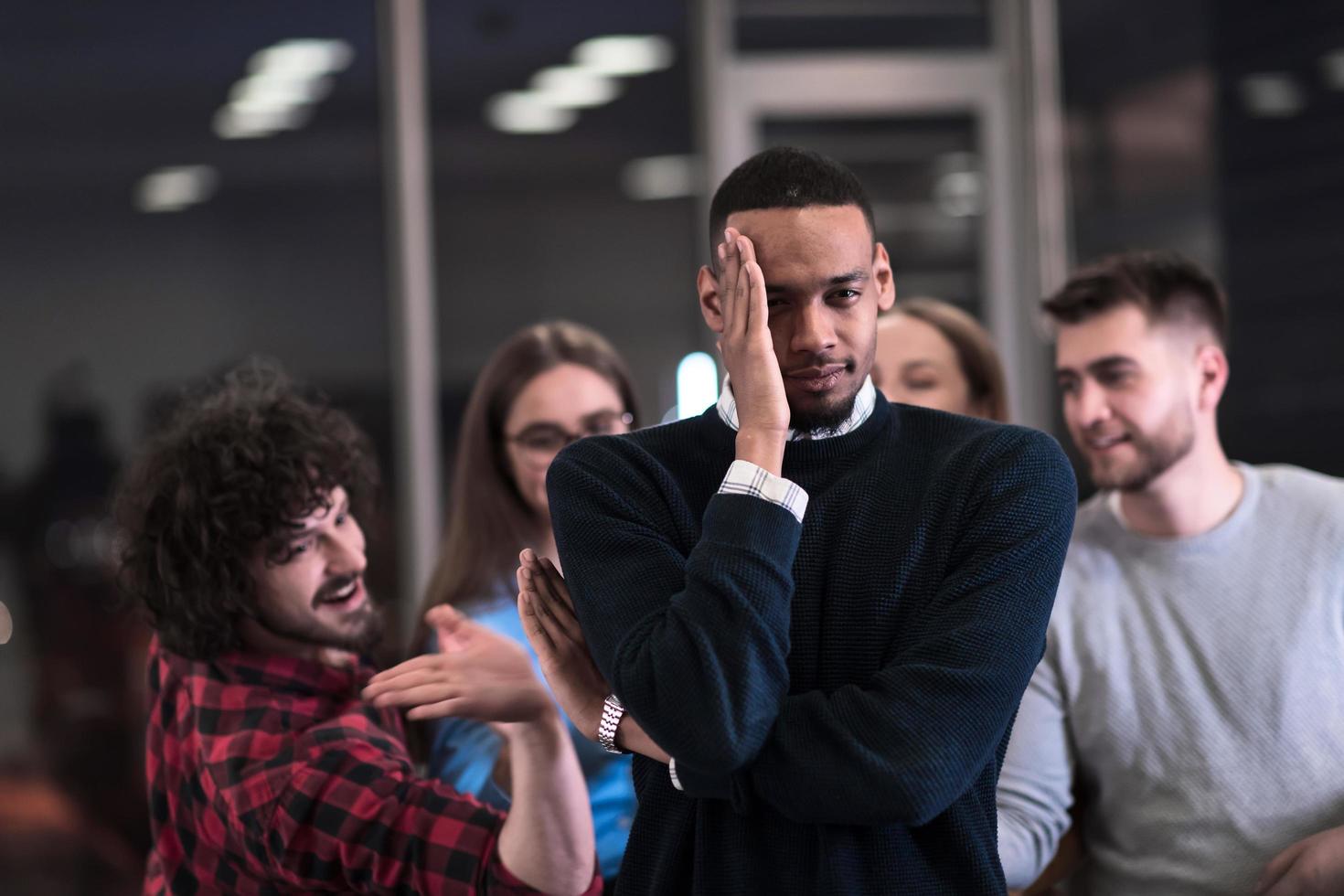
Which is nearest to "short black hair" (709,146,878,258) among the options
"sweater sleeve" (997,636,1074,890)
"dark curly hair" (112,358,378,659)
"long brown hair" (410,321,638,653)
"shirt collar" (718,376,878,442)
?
"shirt collar" (718,376,878,442)

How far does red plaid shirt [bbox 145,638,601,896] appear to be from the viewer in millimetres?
1652

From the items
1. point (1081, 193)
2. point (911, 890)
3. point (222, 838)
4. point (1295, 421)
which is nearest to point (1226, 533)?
point (911, 890)

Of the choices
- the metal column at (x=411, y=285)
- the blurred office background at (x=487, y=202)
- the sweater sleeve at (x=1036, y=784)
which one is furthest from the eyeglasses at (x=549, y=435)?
the metal column at (x=411, y=285)

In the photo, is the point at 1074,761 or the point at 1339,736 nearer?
the point at 1339,736

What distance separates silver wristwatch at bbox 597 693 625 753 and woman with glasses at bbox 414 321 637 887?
74cm

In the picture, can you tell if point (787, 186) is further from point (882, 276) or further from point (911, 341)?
point (911, 341)

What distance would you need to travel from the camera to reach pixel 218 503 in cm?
179

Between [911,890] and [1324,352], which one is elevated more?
[1324,352]

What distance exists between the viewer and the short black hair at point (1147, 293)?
2199 mm

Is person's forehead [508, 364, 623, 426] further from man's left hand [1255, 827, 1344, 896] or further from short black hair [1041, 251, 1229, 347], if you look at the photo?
man's left hand [1255, 827, 1344, 896]

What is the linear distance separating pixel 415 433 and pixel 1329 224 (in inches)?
109

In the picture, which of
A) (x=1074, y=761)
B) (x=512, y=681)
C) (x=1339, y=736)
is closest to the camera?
(x=512, y=681)

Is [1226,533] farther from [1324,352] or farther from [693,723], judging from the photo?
[1324,352]

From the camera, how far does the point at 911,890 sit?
1.29 metres
